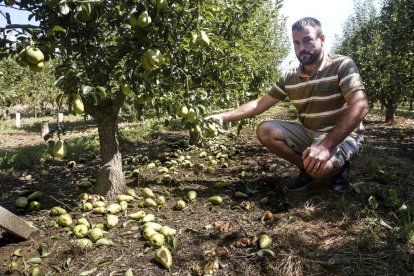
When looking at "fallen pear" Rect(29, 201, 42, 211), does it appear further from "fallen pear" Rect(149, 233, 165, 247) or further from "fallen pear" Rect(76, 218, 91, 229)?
"fallen pear" Rect(149, 233, 165, 247)

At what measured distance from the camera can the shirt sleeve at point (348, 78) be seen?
9.04 feet

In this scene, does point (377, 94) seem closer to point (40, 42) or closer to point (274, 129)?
point (274, 129)

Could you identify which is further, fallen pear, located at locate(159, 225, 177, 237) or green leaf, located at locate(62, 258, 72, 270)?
fallen pear, located at locate(159, 225, 177, 237)

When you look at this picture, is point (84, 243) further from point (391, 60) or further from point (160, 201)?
point (391, 60)

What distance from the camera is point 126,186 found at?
144 inches

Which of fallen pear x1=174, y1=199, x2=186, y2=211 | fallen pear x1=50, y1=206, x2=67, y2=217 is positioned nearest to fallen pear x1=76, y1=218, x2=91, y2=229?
fallen pear x1=50, y1=206, x2=67, y2=217

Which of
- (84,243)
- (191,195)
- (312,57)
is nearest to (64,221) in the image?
(84,243)

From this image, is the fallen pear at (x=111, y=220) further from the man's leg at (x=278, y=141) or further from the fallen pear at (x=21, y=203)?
the man's leg at (x=278, y=141)

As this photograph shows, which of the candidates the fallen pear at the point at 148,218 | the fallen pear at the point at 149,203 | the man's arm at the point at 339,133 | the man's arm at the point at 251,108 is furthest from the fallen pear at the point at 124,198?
the man's arm at the point at 339,133

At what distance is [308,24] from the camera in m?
3.00

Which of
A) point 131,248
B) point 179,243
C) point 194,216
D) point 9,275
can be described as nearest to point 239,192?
point 194,216

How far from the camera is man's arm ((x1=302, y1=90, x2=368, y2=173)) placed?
251cm

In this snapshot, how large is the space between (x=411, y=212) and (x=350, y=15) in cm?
3421

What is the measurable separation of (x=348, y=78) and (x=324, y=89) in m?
0.29
